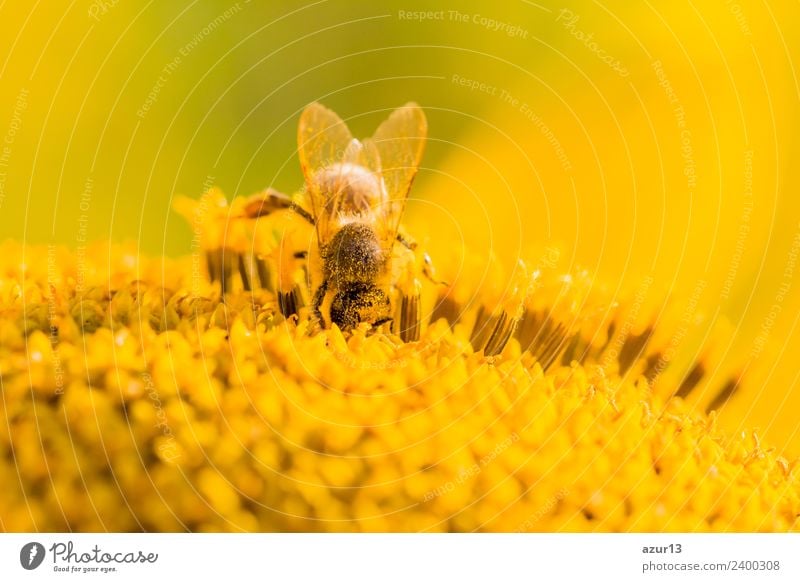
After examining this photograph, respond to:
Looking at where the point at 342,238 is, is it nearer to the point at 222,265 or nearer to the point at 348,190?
the point at 348,190

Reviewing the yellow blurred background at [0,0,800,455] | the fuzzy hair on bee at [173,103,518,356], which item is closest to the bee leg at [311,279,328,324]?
the fuzzy hair on bee at [173,103,518,356]

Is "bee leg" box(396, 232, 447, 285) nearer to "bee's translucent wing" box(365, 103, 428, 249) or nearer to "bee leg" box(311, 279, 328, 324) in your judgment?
"bee's translucent wing" box(365, 103, 428, 249)

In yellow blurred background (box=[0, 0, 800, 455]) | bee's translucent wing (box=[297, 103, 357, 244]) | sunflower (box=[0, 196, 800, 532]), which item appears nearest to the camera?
sunflower (box=[0, 196, 800, 532])

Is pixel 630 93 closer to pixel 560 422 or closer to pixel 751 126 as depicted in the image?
pixel 751 126
